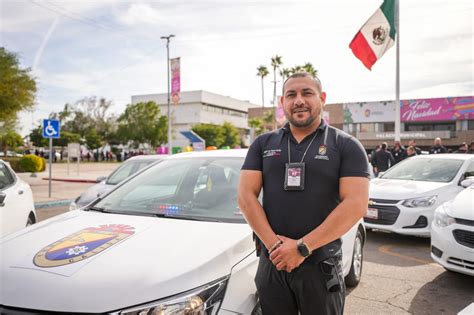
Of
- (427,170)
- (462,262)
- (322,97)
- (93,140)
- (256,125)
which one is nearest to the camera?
(322,97)

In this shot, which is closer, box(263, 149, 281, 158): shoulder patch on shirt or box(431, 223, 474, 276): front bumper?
box(263, 149, 281, 158): shoulder patch on shirt

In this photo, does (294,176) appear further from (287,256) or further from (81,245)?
(81,245)

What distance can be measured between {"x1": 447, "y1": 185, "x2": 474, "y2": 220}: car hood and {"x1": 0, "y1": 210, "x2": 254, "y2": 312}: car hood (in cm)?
295

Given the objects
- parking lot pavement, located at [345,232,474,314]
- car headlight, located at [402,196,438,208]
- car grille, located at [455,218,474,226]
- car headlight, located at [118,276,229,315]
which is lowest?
parking lot pavement, located at [345,232,474,314]

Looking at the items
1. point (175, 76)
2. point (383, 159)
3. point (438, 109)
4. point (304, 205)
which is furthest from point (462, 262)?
point (438, 109)

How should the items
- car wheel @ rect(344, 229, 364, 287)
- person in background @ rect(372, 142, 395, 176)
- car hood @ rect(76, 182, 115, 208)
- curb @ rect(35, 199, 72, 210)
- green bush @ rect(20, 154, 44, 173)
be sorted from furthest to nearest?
1. green bush @ rect(20, 154, 44, 173)
2. person in background @ rect(372, 142, 395, 176)
3. curb @ rect(35, 199, 72, 210)
4. car hood @ rect(76, 182, 115, 208)
5. car wheel @ rect(344, 229, 364, 287)

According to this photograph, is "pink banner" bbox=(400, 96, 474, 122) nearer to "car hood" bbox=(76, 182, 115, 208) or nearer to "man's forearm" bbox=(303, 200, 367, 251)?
"car hood" bbox=(76, 182, 115, 208)

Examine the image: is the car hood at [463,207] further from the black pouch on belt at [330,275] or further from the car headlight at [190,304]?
the car headlight at [190,304]

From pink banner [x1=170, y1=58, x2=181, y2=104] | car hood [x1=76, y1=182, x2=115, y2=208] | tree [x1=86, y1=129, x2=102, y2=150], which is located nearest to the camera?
car hood [x1=76, y1=182, x2=115, y2=208]

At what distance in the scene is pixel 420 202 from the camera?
6.26 m

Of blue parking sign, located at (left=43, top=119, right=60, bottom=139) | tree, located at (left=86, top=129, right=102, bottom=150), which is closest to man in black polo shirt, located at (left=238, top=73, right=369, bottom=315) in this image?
blue parking sign, located at (left=43, top=119, right=60, bottom=139)

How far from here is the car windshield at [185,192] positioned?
2916 millimetres

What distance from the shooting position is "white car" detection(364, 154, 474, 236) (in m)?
6.20

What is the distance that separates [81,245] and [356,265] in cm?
318
